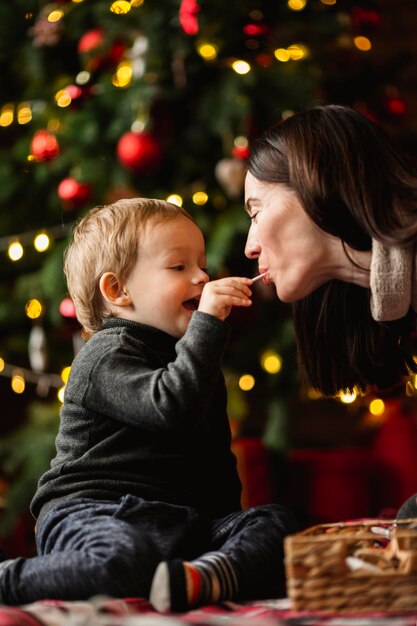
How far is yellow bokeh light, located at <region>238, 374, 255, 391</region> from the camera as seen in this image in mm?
2551

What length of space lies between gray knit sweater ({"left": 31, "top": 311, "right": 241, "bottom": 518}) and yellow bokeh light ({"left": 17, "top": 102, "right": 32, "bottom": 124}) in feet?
5.03

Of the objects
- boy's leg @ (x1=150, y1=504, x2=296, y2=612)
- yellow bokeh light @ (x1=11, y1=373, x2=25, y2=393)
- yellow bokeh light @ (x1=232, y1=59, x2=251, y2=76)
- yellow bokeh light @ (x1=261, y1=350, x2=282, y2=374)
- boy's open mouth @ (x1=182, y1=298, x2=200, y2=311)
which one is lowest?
yellow bokeh light @ (x1=11, y1=373, x2=25, y2=393)

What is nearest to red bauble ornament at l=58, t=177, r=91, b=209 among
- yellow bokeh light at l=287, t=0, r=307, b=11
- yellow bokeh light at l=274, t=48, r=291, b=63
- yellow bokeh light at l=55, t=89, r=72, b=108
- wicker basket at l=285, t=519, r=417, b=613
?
yellow bokeh light at l=55, t=89, r=72, b=108

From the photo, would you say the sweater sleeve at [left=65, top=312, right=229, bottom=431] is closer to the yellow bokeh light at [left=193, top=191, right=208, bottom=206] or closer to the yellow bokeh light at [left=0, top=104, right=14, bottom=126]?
the yellow bokeh light at [left=193, top=191, right=208, bottom=206]

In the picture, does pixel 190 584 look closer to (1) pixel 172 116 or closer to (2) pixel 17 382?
(1) pixel 172 116

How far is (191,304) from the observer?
1408mm

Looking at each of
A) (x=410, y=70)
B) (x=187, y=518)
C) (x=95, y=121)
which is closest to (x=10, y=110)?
(x=95, y=121)

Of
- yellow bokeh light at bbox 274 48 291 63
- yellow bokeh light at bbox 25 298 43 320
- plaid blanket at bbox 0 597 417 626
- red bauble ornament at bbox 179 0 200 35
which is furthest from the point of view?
yellow bokeh light at bbox 25 298 43 320

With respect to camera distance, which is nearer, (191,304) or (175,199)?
(191,304)

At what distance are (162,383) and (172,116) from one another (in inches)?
55.0

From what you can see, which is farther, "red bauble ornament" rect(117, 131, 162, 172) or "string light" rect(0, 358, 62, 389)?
"string light" rect(0, 358, 62, 389)

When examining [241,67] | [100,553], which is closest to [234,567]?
[100,553]

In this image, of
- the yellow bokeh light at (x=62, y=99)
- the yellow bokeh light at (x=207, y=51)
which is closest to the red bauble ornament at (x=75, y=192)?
the yellow bokeh light at (x=62, y=99)

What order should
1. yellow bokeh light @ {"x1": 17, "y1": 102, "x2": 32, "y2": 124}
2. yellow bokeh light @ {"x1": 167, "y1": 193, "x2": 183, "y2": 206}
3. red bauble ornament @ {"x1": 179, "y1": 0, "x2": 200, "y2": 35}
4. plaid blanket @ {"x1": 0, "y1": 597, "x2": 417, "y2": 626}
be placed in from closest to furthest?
plaid blanket @ {"x1": 0, "y1": 597, "x2": 417, "y2": 626} < red bauble ornament @ {"x1": 179, "y1": 0, "x2": 200, "y2": 35} < yellow bokeh light @ {"x1": 167, "y1": 193, "x2": 183, "y2": 206} < yellow bokeh light @ {"x1": 17, "y1": 102, "x2": 32, "y2": 124}
